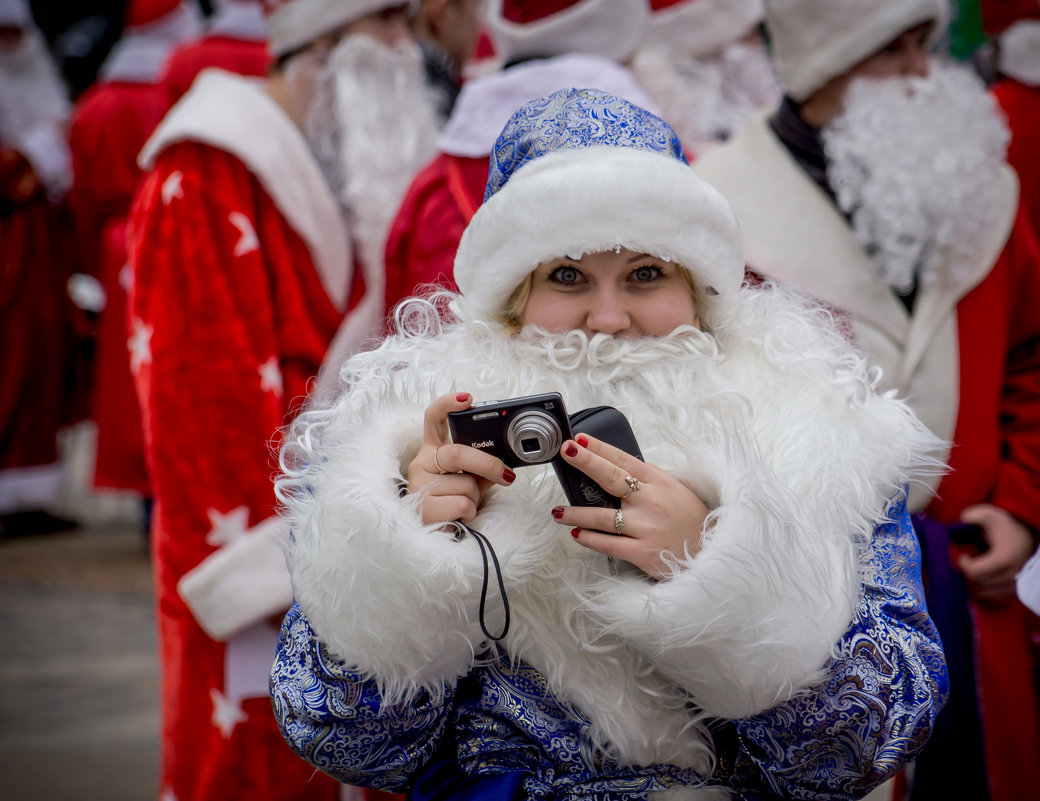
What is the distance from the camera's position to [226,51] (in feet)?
17.2

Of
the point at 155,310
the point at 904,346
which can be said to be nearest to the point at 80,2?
the point at 155,310

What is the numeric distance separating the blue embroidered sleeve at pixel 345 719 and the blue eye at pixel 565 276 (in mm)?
693

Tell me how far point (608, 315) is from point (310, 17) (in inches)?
71.4

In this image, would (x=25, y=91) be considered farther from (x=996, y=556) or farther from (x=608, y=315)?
(x=996, y=556)

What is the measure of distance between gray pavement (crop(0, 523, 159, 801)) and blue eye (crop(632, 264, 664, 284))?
2.80m

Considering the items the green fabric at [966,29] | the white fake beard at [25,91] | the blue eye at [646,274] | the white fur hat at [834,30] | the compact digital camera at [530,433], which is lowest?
the white fake beard at [25,91]

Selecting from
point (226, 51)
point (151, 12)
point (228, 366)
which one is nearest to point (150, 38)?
point (151, 12)

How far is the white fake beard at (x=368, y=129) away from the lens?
120 inches

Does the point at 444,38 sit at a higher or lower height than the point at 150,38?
higher

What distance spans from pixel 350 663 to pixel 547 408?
0.49 meters

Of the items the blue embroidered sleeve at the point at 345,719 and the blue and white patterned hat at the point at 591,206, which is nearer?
the blue embroidered sleeve at the point at 345,719

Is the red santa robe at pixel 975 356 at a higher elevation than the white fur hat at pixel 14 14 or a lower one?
higher

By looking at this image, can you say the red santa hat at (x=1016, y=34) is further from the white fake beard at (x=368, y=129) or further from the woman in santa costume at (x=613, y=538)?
the woman in santa costume at (x=613, y=538)

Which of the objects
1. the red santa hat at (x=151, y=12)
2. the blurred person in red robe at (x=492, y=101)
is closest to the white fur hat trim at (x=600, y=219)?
the blurred person in red robe at (x=492, y=101)
